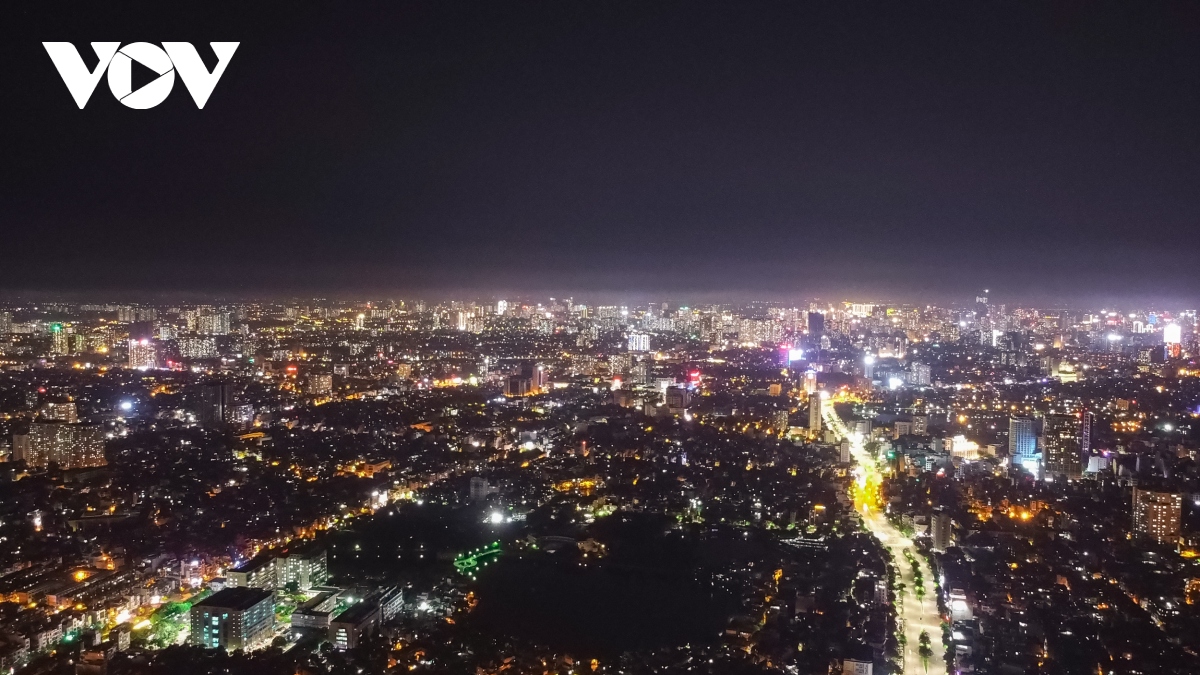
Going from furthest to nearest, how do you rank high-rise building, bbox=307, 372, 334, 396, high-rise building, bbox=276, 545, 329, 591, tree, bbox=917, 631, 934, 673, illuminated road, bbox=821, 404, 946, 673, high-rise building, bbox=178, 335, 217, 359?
1. high-rise building, bbox=178, 335, 217, 359
2. high-rise building, bbox=307, 372, 334, 396
3. high-rise building, bbox=276, 545, 329, 591
4. illuminated road, bbox=821, 404, 946, 673
5. tree, bbox=917, 631, 934, 673

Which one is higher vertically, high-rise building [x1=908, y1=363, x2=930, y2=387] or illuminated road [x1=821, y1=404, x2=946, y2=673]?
high-rise building [x1=908, y1=363, x2=930, y2=387]

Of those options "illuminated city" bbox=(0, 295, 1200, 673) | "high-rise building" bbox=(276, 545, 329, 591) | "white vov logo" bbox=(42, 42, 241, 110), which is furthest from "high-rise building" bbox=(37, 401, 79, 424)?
"white vov logo" bbox=(42, 42, 241, 110)

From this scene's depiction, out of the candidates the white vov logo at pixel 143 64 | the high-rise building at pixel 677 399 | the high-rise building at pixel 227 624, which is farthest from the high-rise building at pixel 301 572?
the high-rise building at pixel 677 399

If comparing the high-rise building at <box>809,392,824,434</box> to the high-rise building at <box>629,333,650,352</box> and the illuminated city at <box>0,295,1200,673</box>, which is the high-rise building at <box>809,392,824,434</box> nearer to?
the illuminated city at <box>0,295,1200,673</box>

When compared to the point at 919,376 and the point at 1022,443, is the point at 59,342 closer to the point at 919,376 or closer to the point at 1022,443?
the point at 919,376

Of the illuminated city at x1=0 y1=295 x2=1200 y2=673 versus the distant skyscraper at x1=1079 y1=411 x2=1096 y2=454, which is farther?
the distant skyscraper at x1=1079 y1=411 x2=1096 y2=454

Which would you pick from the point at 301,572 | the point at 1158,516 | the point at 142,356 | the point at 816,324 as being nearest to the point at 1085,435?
the point at 1158,516

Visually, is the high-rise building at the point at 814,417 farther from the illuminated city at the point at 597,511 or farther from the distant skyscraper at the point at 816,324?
the distant skyscraper at the point at 816,324

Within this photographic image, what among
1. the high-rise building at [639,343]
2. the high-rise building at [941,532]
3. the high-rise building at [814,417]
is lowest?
the high-rise building at [941,532]
